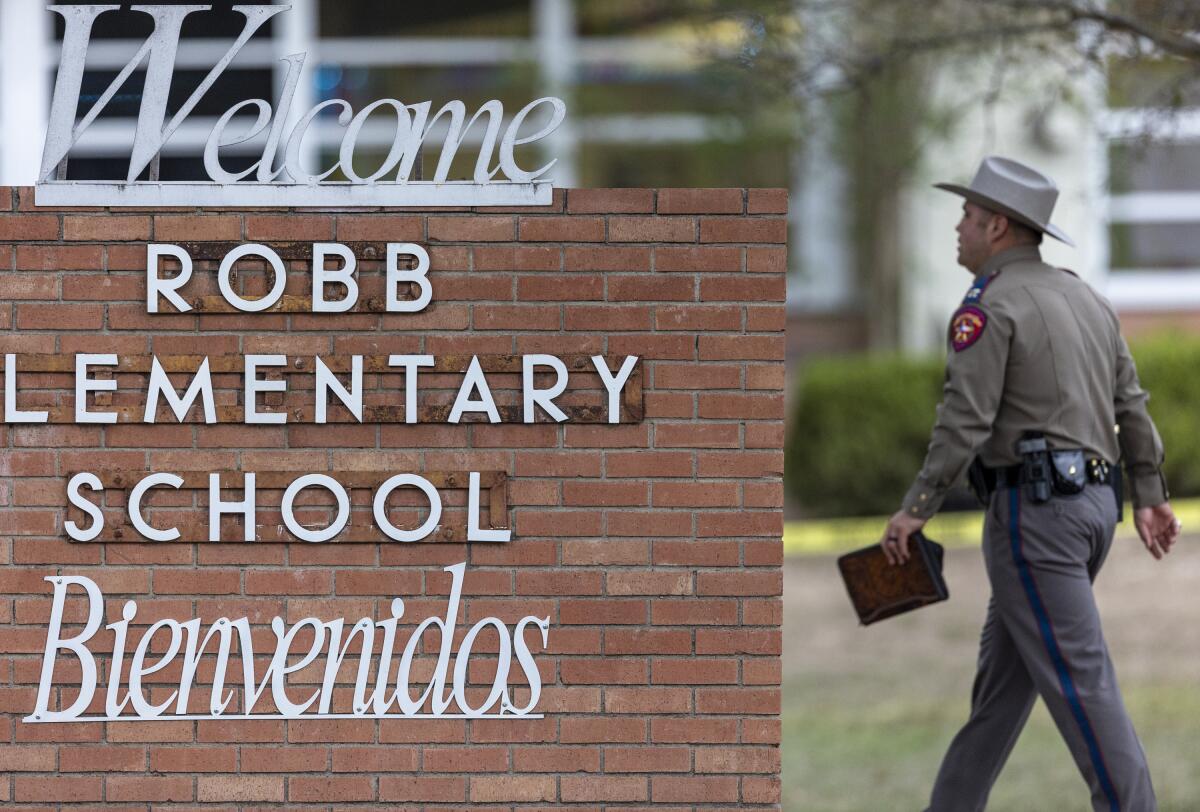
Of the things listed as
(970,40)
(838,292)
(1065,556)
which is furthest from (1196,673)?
(838,292)

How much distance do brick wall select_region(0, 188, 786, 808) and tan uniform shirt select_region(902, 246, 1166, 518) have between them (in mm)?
494

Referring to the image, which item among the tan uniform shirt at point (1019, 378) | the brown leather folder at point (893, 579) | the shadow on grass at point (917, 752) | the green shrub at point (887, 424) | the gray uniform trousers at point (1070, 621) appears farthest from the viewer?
the green shrub at point (887, 424)

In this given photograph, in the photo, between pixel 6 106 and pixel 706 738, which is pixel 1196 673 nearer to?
pixel 706 738

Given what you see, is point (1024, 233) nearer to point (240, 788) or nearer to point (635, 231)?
point (635, 231)

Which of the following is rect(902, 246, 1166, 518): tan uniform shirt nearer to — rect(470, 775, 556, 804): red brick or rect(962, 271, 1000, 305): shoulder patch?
rect(962, 271, 1000, 305): shoulder patch

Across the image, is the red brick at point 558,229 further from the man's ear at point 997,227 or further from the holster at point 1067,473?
the holster at point 1067,473

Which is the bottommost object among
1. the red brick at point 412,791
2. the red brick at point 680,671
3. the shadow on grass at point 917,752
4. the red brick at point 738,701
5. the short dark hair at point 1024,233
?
the shadow on grass at point 917,752

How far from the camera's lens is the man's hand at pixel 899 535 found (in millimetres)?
4301

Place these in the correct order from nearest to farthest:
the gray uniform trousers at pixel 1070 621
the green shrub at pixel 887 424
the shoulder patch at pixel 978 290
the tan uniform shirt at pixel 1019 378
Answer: the gray uniform trousers at pixel 1070 621, the tan uniform shirt at pixel 1019 378, the shoulder patch at pixel 978 290, the green shrub at pixel 887 424

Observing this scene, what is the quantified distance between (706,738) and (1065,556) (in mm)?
1079

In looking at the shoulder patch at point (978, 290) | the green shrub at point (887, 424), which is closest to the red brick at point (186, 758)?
the shoulder patch at point (978, 290)

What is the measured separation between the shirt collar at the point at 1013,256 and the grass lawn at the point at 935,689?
2014 mm

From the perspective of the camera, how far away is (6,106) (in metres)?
13.5

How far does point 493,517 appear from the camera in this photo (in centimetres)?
411
